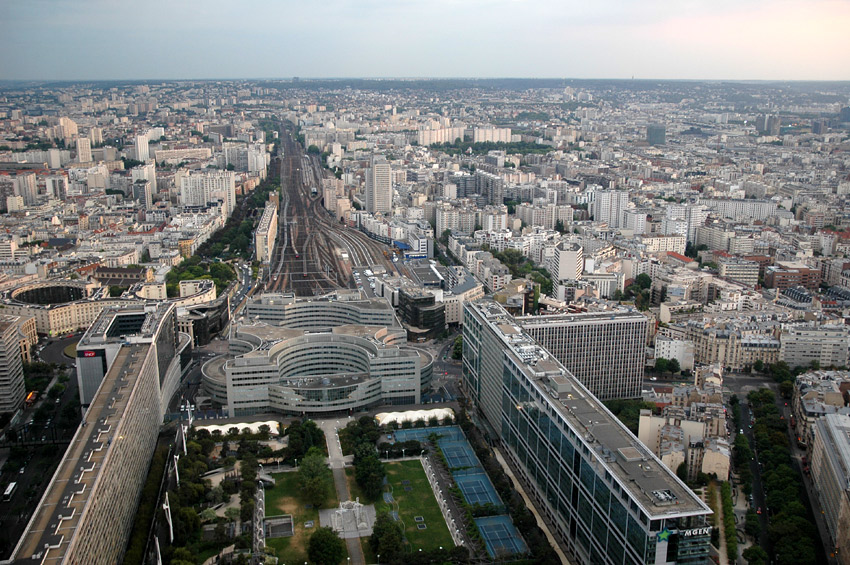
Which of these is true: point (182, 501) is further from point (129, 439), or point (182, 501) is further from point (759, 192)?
point (759, 192)

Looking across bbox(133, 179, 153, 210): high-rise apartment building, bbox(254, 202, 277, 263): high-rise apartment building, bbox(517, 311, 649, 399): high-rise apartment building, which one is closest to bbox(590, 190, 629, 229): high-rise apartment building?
bbox(254, 202, 277, 263): high-rise apartment building

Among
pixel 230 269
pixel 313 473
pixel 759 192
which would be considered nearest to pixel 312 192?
pixel 230 269

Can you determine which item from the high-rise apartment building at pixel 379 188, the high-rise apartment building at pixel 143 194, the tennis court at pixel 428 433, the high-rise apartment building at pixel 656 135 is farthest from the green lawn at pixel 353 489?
the high-rise apartment building at pixel 656 135

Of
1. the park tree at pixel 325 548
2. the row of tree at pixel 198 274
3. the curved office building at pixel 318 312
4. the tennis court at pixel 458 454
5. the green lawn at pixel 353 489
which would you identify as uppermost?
the curved office building at pixel 318 312

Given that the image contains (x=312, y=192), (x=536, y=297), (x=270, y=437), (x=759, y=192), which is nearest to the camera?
(x=270, y=437)

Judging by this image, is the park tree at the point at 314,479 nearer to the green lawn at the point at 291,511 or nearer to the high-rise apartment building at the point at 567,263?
the green lawn at the point at 291,511

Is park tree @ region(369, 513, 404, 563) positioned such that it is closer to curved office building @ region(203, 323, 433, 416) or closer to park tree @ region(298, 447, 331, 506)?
park tree @ region(298, 447, 331, 506)

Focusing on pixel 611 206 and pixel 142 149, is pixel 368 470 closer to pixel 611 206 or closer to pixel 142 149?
pixel 611 206
